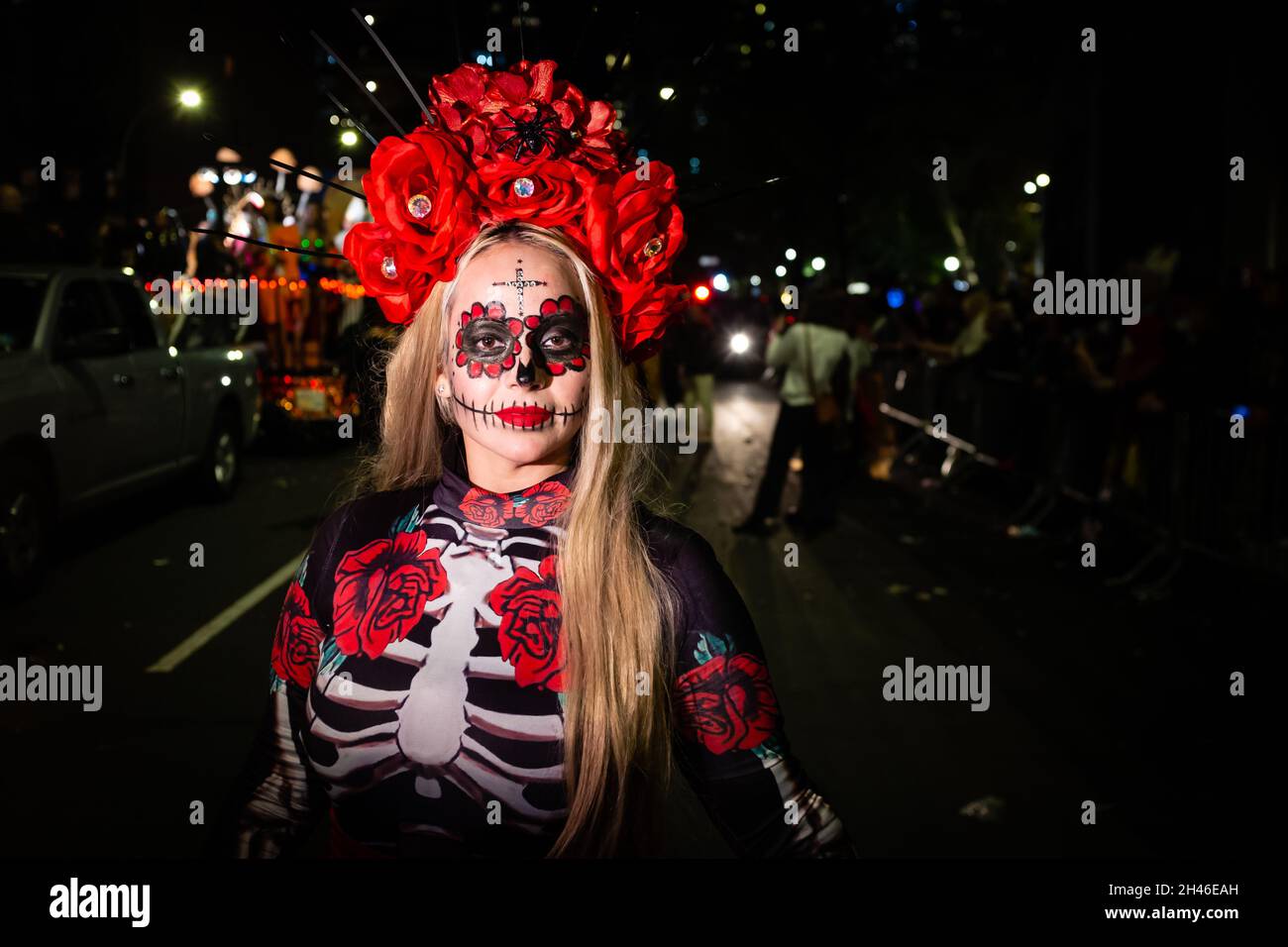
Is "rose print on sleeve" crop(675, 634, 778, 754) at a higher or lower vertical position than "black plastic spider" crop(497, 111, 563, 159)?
lower

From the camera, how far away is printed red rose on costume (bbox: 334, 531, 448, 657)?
6.82 feet

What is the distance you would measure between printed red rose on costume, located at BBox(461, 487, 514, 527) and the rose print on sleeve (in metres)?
0.38

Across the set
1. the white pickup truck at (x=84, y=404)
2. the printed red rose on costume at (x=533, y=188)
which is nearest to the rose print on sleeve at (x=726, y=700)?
the printed red rose on costume at (x=533, y=188)

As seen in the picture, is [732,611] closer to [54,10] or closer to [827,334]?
[827,334]

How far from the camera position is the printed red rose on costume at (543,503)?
2.18m

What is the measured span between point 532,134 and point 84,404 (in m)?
8.24

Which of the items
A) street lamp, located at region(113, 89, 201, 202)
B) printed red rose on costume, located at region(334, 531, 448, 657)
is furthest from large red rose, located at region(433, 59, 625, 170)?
street lamp, located at region(113, 89, 201, 202)

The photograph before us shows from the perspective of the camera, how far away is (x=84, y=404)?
953cm

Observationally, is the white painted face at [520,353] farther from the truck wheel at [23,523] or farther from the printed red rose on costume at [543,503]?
the truck wheel at [23,523]

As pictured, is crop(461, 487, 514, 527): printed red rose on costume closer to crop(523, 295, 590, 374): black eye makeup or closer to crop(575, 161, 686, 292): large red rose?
crop(523, 295, 590, 374): black eye makeup

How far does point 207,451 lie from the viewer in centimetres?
1251

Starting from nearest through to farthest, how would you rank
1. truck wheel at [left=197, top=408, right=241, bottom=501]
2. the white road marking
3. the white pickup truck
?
the white road marking → the white pickup truck → truck wheel at [left=197, top=408, right=241, bottom=501]

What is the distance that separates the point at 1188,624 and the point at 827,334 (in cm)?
434
